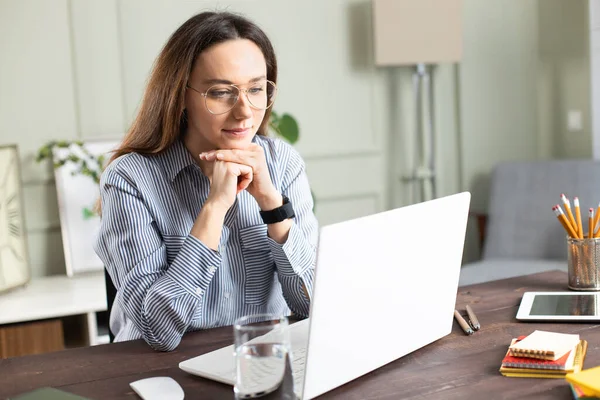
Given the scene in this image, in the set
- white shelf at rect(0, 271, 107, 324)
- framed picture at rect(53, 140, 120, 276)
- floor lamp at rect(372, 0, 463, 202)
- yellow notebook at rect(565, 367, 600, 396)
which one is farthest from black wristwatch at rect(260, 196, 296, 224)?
floor lamp at rect(372, 0, 463, 202)

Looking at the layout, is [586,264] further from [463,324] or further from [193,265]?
[193,265]

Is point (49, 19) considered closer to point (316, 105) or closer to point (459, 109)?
point (316, 105)

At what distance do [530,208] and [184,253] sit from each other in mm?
2506

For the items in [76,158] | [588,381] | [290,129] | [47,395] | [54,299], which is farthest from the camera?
[290,129]

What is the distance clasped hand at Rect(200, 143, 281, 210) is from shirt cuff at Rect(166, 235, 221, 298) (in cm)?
11

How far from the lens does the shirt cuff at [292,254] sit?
Result: 5.50ft

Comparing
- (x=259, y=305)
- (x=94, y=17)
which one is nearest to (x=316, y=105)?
(x=94, y=17)

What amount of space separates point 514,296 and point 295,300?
0.49m

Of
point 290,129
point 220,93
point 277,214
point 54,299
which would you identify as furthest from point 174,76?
point 290,129

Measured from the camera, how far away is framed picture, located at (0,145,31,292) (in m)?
2.95

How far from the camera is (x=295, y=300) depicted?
1.71 meters

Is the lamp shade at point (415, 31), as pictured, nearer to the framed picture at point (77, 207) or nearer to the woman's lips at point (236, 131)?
the framed picture at point (77, 207)

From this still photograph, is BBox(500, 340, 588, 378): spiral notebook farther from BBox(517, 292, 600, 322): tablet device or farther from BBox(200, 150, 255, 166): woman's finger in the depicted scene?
BBox(200, 150, 255, 166): woman's finger

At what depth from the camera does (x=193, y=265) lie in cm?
155
